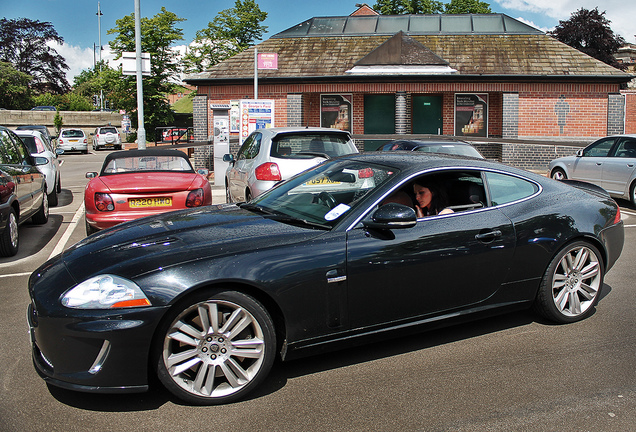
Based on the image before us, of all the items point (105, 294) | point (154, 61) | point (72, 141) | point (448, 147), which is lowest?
point (105, 294)

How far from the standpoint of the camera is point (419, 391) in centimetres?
359

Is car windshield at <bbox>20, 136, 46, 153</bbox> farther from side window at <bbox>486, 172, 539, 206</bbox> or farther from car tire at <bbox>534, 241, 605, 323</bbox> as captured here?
car tire at <bbox>534, 241, 605, 323</bbox>

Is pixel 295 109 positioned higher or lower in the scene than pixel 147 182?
higher

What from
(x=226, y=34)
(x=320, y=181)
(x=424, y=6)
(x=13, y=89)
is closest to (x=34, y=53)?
(x=13, y=89)

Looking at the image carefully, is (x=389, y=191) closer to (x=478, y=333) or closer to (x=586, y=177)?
(x=478, y=333)

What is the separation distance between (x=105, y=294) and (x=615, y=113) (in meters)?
21.7

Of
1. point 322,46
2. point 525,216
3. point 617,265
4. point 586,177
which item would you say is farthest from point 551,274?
point 322,46

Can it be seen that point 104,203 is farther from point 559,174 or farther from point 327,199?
point 559,174

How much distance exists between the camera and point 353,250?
12.2 feet

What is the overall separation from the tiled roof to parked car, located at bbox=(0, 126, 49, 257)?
1242 cm

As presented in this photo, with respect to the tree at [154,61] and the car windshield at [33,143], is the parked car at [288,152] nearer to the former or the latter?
the car windshield at [33,143]

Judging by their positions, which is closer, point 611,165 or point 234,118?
point 611,165

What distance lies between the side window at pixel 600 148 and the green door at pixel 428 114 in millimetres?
10515

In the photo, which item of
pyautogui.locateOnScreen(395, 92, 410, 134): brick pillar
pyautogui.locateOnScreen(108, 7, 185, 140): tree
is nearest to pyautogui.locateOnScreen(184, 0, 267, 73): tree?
pyautogui.locateOnScreen(108, 7, 185, 140): tree
